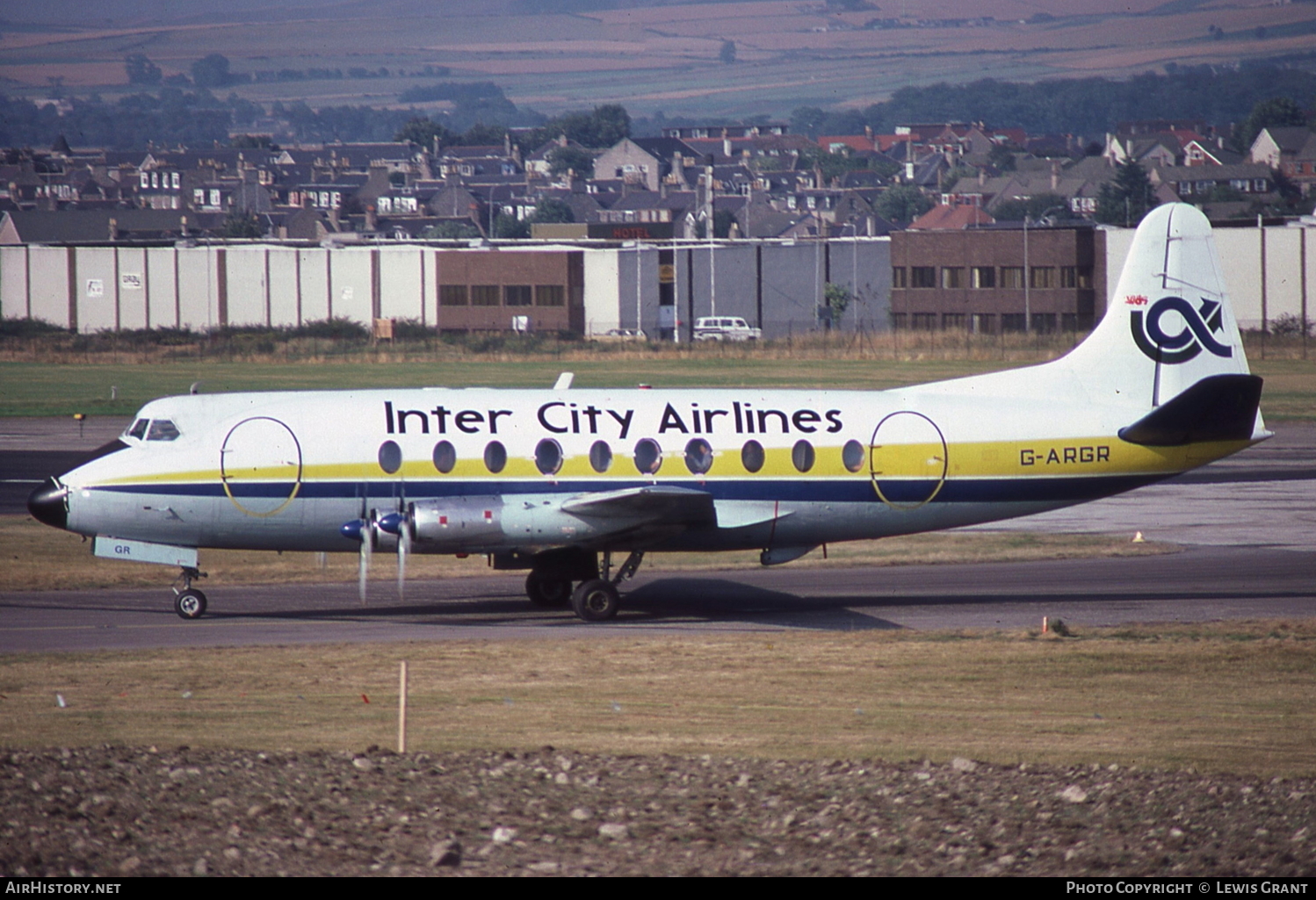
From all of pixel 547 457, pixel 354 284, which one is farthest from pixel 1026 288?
pixel 547 457

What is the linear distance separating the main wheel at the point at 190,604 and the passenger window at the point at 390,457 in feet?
14.2

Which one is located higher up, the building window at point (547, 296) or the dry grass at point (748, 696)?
the building window at point (547, 296)

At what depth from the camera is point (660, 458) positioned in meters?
26.6

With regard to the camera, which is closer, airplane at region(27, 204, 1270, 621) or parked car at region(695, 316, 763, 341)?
airplane at region(27, 204, 1270, 621)

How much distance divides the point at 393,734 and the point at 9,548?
20729mm

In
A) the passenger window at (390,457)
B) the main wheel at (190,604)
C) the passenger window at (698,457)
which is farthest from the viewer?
the passenger window at (698,457)

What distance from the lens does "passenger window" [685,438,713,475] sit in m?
26.7

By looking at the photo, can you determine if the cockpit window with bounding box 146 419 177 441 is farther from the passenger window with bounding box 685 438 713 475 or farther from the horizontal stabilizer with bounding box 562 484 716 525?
the passenger window with bounding box 685 438 713 475

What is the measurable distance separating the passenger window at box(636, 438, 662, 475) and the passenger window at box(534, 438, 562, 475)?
1.49m

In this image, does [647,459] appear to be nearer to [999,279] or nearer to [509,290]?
[999,279]

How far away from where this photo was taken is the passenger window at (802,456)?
88.4ft

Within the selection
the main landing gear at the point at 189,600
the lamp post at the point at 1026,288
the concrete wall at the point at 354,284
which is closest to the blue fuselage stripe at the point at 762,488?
the main landing gear at the point at 189,600

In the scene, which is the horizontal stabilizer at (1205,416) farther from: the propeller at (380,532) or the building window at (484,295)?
the building window at (484,295)

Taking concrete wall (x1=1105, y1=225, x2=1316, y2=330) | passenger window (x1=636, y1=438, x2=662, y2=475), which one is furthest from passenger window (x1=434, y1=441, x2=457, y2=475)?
concrete wall (x1=1105, y1=225, x2=1316, y2=330)
